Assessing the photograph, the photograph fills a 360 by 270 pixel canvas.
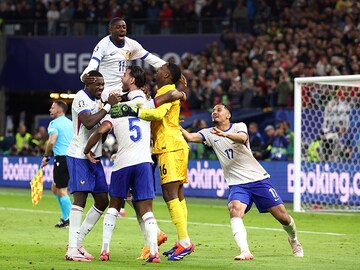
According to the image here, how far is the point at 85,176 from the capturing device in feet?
38.4

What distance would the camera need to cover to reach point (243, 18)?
30.9 m

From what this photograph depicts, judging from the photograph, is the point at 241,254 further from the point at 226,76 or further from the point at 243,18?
the point at 243,18

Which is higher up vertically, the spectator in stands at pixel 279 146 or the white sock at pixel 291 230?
the white sock at pixel 291 230

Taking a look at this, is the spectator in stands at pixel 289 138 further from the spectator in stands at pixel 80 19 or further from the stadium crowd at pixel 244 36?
the spectator in stands at pixel 80 19

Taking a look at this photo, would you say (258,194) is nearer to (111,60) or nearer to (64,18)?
(111,60)

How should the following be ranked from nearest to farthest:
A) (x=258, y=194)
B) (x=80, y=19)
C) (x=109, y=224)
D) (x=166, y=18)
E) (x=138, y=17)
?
(x=109, y=224) < (x=258, y=194) < (x=166, y=18) < (x=138, y=17) < (x=80, y=19)

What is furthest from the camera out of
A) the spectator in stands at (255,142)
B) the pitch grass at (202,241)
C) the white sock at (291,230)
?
the spectator in stands at (255,142)

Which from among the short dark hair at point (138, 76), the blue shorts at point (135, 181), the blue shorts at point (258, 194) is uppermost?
the short dark hair at point (138, 76)

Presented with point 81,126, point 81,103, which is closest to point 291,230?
point 81,126

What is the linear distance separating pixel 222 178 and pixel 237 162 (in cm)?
1141

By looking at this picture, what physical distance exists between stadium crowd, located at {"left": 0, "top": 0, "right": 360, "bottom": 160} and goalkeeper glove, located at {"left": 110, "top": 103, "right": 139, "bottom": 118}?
11.9 metres

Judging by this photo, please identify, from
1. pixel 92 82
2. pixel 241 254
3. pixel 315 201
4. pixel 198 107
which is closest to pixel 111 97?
pixel 92 82

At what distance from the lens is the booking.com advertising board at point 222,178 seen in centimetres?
2091

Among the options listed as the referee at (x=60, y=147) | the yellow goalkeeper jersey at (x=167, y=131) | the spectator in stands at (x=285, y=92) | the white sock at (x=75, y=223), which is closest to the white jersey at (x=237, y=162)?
the yellow goalkeeper jersey at (x=167, y=131)
